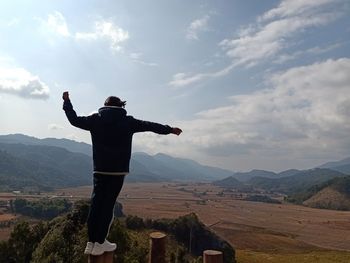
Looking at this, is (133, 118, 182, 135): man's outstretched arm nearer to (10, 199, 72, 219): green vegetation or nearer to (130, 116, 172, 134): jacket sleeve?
(130, 116, 172, 134): jacket sleeve

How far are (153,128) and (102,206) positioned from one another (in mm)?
1158

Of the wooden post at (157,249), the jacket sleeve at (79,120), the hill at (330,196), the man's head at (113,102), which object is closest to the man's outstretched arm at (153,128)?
the man's head at (113,102)

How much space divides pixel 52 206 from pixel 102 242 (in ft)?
303

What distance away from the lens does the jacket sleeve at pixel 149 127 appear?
15.9 ft

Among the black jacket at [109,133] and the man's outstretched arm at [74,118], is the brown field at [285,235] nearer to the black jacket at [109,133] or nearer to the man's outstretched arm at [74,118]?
the black jacket at [109,133]

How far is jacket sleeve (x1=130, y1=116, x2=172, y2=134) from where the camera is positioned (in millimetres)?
4844

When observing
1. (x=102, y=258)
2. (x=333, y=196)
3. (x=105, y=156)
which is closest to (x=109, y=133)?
(x=105, y=156)

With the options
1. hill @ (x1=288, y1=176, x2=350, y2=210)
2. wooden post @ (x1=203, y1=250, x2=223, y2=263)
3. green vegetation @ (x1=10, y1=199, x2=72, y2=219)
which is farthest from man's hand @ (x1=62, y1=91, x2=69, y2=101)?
hill @ (x1=288, y1=176, x2=350, y2=210)

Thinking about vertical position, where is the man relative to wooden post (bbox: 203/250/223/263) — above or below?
above

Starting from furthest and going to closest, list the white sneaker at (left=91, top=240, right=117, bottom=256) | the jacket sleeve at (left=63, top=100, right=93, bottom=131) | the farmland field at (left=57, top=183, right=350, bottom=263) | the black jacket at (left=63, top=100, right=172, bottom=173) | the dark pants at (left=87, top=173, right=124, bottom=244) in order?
the farmland field at (left=57, top=183, right=350, bottom=263) < the jacket sleeve at (left=63, top=100, right=93, bottom=131) < the black jacket at (left=63, top=100, right=172, bottom=173) < the dark pants at (left=87, top=173, right=124, bottom=244) < the white sneaker at (left=91, top=240, right=117, bottom=256)

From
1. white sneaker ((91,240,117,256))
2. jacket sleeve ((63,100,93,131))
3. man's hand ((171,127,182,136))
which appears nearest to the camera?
white sneaker ((91,240,117,256))

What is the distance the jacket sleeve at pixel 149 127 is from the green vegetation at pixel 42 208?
281ft

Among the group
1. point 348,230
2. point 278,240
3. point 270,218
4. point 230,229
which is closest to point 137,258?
point 278,240

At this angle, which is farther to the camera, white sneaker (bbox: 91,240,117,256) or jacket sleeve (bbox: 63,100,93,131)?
jacket sleeve (bbox: 63,100,93,131)
